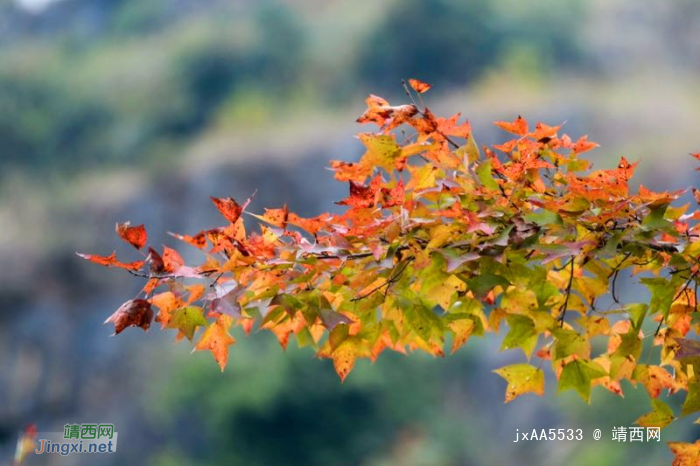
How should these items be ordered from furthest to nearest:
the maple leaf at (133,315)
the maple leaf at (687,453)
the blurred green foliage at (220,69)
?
1. the blurred green foliage at (220,69)
2. the maple leaf at (687,453)
3. the maple leaf at (133,315)

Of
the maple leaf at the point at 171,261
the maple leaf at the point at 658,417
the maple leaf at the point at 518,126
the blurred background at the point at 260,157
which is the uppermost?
the blurred background at the point at 260,157

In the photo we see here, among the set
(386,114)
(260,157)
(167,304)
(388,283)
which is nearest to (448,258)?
(388,283)

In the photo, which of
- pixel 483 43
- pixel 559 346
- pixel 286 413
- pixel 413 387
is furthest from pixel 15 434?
pixel 559 346

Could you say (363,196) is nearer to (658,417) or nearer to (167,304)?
(167,304)

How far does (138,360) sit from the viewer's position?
5.38m

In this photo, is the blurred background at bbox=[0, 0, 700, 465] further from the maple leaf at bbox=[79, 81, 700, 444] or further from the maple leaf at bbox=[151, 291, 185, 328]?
the maple leaf at bbox=[151, 291, 185, 328]

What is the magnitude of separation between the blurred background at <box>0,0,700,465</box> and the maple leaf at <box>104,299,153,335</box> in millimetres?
→ 3838

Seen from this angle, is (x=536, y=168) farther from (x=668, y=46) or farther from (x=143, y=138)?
(x=668, y=46)

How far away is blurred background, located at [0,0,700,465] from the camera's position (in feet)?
16.5

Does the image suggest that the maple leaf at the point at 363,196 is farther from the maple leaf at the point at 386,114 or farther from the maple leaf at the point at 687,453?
the maple leaf at the point at 687,453

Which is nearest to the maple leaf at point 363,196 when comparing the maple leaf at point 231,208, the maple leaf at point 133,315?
the maple leaf at point 231,208

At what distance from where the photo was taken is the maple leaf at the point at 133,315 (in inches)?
28.9

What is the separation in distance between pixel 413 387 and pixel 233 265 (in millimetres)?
4504

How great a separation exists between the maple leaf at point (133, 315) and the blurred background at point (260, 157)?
3.84 metres
